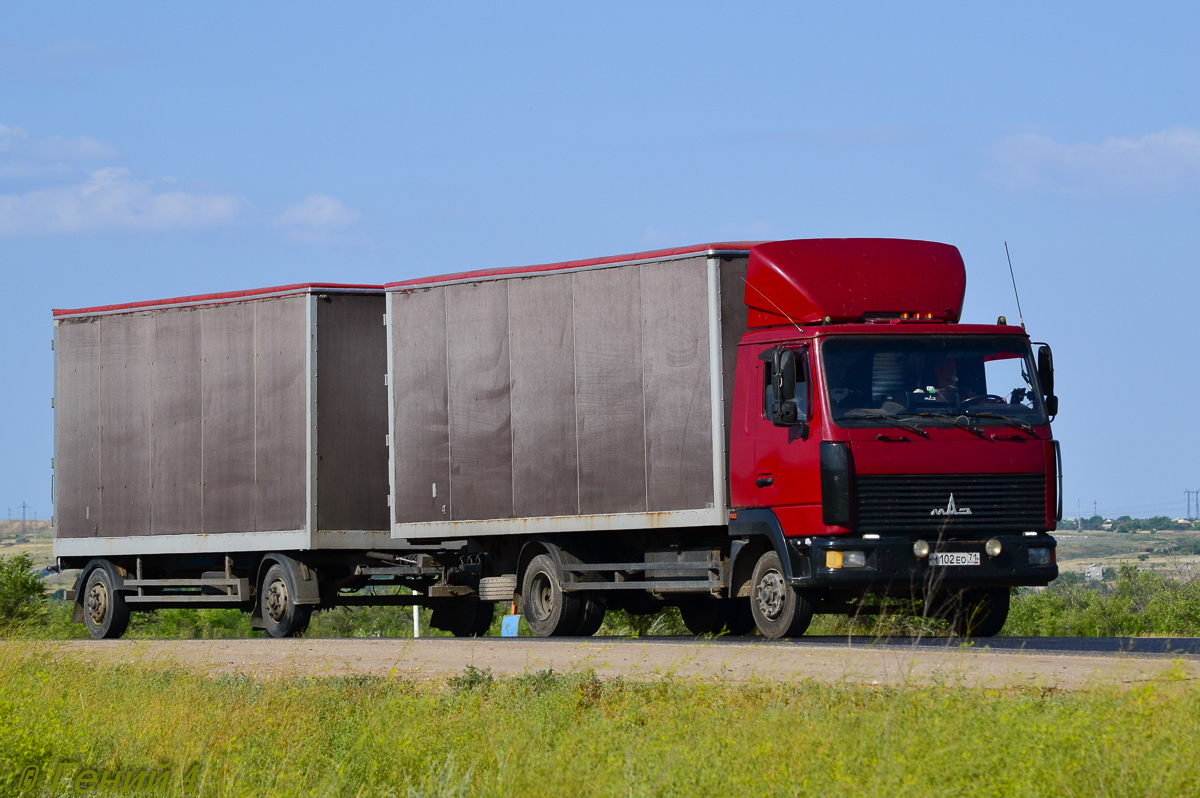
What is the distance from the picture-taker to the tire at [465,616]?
22.2 m

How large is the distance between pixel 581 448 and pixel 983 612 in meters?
4.75

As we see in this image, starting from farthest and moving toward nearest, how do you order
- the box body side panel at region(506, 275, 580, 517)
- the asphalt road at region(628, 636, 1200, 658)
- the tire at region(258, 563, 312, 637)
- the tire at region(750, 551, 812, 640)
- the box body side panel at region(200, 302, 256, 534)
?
the box body side panel at region(200, 302, 256, 534) < the tire at region(258, 563, 312, 637) < the box body side panel at region(506, 275, 580, 517) < the tire at region(750, 551, 812, 640) < the asphalt road at region(628, 636, 1200, 658)

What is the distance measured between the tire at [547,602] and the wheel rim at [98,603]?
694 centimetres

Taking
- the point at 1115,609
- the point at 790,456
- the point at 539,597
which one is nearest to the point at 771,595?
the point at 790,456

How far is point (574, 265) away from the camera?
17.8 m

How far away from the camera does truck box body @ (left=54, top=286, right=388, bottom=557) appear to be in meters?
20.0

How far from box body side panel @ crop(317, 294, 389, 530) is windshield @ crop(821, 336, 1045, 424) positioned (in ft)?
23.6

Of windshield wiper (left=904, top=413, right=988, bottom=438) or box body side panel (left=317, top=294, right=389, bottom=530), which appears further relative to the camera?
box body side panel (left=317, top=294, right=389, bottom=530)

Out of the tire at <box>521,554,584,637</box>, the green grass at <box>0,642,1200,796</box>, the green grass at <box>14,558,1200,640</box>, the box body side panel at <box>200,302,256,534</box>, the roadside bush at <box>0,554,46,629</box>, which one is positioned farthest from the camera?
the roadside bush at <box>0,554,46,629</box>

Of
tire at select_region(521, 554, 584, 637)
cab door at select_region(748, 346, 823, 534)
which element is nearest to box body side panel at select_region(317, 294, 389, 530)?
tire at select_region(521, 554, 584, 637)

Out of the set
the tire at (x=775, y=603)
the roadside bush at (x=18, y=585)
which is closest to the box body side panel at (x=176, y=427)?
the tire at (x=775, y=603)

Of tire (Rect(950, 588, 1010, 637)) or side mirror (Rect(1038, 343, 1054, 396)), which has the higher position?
side mirror (Rect(1038, 343, 1054, 396))

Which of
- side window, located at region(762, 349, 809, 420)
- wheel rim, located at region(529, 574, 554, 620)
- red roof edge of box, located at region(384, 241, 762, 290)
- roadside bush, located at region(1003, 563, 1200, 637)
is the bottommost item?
roadside bush, located at region(1003, 563, 1200, 637)

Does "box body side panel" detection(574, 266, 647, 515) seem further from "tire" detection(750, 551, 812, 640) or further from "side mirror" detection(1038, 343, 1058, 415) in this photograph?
"side mirror" detection(1038, 343, 1058, 415)
